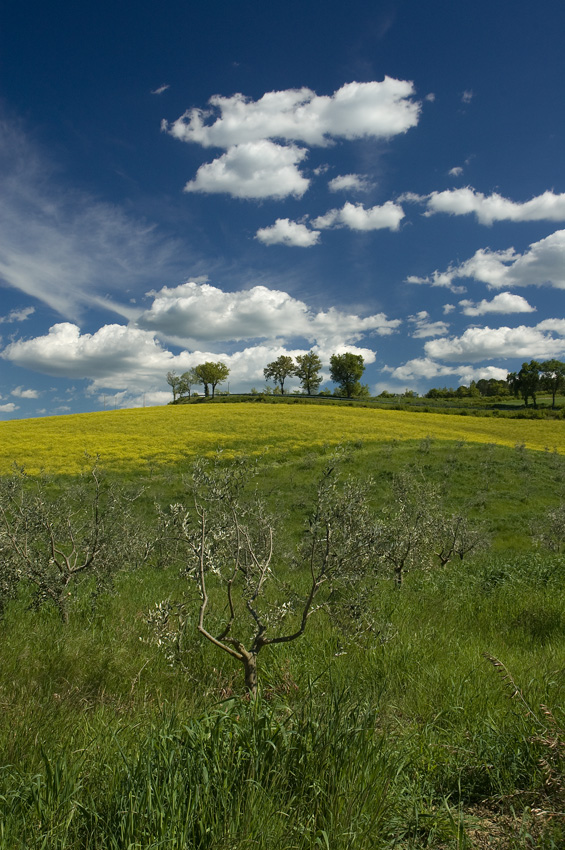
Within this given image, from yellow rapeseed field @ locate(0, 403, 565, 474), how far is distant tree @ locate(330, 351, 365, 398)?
180 ft

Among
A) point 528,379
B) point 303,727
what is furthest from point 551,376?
point 303,727

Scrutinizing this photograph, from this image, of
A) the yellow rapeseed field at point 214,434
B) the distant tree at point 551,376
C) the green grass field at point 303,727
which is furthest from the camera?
the distant tree at point 551,376

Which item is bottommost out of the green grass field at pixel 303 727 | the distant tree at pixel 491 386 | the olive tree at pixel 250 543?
the green grass field at pixel 303 727

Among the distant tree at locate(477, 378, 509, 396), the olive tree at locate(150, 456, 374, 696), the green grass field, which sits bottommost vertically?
the green grass field

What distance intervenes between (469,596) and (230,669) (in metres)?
5.49

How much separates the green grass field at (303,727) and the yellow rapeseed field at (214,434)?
2910 centimetres

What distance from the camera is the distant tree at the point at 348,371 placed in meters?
114

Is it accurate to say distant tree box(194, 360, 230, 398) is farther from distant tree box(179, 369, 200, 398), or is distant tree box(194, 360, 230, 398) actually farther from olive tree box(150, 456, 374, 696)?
olive tree box(150, 456, 374, 696)

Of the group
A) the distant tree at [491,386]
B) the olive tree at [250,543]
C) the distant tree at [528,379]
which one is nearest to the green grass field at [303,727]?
the olive tree at [250,543]

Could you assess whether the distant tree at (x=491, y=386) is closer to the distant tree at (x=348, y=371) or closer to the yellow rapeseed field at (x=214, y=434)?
the distant tree at (x=348, y=371)

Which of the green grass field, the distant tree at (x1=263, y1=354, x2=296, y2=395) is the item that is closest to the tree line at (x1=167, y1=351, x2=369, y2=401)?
the distant tree at (x1=263, y1=354, x2=296, y2=395)

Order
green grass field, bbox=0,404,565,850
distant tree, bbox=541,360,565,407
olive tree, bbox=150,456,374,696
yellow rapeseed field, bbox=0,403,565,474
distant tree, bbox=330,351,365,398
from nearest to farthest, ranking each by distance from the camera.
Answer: green grass field, bbox=0,404,565,850, olive tree, bbox=150,456,374,696, yellow rapeseed field, bbox=0,403,565,474, distant tree, bbox=541,360,565,407, distant tree, bbox=330,351,365,398

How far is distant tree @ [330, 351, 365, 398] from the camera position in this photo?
4500 inches

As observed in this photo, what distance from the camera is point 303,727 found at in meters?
2.95
